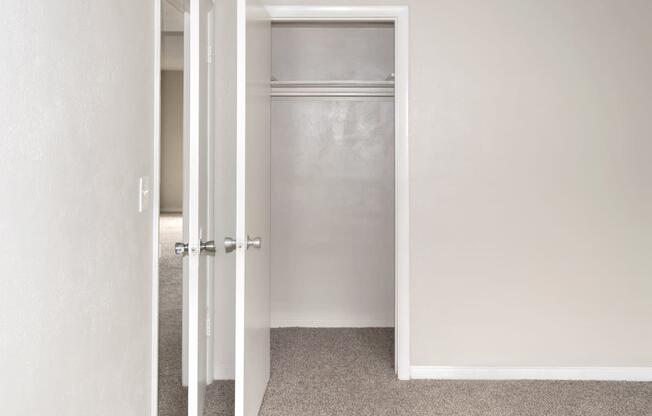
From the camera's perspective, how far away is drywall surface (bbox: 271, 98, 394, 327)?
4.49 m

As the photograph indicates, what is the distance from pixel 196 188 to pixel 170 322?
526 mm

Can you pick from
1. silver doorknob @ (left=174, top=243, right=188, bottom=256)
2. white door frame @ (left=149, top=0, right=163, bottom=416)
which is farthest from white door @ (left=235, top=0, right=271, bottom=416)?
white door frame @ (left=149, top=0, right=163, bottom=416)

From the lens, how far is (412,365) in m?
3.31

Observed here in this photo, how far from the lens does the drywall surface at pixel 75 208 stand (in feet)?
3.40

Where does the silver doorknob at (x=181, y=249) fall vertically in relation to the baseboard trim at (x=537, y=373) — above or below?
above

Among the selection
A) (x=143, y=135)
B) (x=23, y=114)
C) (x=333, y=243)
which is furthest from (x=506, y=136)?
(x=23, y=114)

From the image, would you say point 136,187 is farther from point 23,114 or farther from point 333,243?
point 333,243

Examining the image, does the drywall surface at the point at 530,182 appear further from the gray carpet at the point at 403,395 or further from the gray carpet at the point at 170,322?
the gray carpet at the point at 170,322

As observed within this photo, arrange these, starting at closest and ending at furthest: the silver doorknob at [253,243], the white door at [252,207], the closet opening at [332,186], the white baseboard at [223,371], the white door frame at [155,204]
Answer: the white door frame at [155,204] < the white door at [252,207] < the silver doorknob at [253,243] < the white baseboard at [223,371] < the closet opening at [332,186]

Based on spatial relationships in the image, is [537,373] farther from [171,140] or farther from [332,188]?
[171,140]

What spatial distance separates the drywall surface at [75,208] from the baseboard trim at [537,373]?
77.0 inches

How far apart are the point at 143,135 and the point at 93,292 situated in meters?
0.58

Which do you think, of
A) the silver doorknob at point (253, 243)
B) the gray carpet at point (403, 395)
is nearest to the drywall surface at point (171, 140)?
the silver doorknob at point (253, 243)

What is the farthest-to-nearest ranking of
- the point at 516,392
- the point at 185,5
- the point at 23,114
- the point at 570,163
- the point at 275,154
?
the point at 275,154 < the point at 570,163 < the point at 516,392 < the point at 185,5 < the point at 23,114
